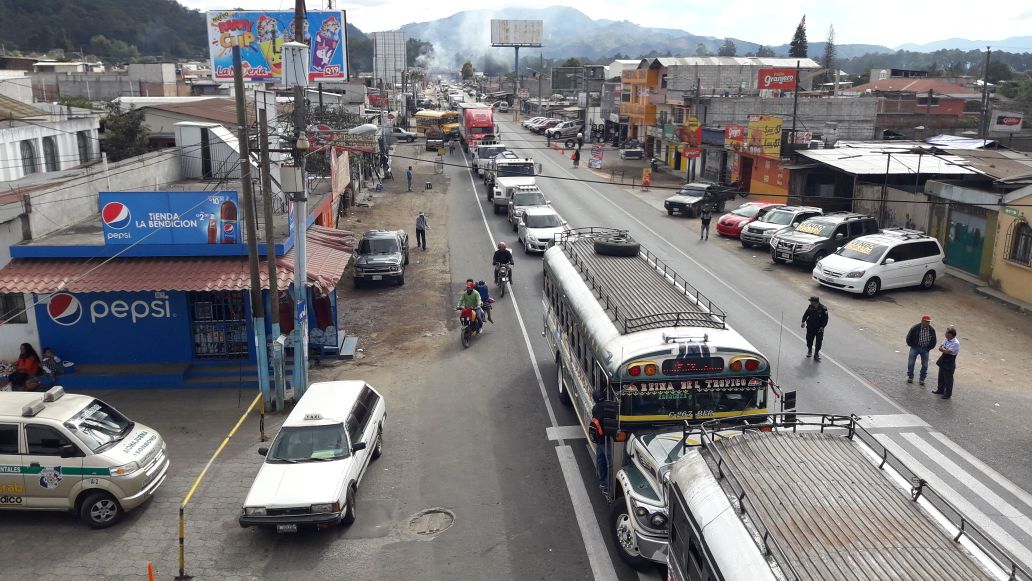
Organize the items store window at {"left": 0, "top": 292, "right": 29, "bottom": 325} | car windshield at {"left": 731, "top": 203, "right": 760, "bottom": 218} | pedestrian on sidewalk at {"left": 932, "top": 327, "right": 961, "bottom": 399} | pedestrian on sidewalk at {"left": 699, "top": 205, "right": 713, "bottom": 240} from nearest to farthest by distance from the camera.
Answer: pedestrian on sidewalk at {"left": 932, "top": 327, "right": 961, "bottom": 399}
store window at {"left": 0, "top": 292, "right": 29, "bottom": 325}
pedestrian on sidewalk at {"left": 699, "top": 205, "right": 713, "bottom": 240}
car windshield at {"left": 731, "top": 203, "right": 760, "bottom": 218}

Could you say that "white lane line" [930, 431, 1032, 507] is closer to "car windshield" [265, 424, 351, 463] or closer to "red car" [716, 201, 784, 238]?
"car windshield" [265, 424, 351, 463]

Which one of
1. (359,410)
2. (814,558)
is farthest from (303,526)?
(814,558)

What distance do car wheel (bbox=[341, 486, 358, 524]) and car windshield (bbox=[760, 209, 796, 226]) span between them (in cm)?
2504

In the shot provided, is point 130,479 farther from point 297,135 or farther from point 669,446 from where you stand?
point 669,446

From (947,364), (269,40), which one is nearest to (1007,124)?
(947,364)

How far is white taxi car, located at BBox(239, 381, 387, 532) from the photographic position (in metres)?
11.1

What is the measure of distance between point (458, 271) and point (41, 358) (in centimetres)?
1425

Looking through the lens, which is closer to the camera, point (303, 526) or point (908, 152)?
point (303, 526)

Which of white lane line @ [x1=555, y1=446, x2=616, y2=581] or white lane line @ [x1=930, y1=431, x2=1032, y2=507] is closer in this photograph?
white lane line @ [x1=555, y1=446, x2=616, y2=581]

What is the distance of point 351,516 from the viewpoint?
11891mm

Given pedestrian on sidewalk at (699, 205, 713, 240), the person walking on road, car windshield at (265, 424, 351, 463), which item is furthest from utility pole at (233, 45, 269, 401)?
pedestrian on sidewalk at (699, 205, 713, 240)

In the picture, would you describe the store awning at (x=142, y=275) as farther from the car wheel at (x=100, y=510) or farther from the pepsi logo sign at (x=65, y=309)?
the car wheel at (x=100, y=510)

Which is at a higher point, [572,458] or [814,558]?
[814,558]

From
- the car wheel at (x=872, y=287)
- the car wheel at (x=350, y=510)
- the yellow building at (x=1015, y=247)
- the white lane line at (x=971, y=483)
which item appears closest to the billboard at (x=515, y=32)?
the yellow building at (x=1015, y=247)
